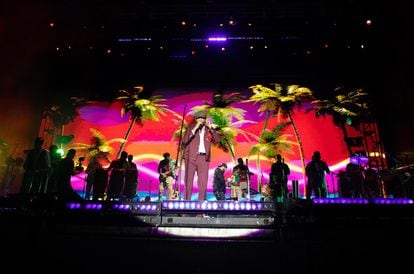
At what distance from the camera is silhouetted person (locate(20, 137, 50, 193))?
21.9 ft

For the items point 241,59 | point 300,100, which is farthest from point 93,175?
point 300,100

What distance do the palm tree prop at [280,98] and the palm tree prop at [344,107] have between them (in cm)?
56

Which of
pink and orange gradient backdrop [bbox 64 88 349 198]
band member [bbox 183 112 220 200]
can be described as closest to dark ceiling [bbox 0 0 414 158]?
pink and orange gradient backdrop [bbox 64 88 349 198]

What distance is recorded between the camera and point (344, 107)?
450 inches

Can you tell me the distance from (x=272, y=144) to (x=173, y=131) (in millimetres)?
3855

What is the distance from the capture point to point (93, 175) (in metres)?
10.3

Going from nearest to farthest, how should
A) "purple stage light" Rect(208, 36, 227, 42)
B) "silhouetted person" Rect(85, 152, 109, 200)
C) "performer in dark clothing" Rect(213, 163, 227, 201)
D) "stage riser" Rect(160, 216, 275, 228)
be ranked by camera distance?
"stage riser" Rect(160, 216, 275, 228) < "silhouetted person" Rect(85, 152, 109, 200) < "performer in dark clothing" Rect(213, 163, 227, 201) < "purple stage light" Rect(208, 36, 227, 42)

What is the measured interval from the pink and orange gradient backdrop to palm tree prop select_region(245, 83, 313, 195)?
259 millimetres

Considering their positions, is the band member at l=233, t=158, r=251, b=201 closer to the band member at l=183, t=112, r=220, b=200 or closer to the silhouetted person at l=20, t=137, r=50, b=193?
the band member at l=183, t=112, r=220, b=200

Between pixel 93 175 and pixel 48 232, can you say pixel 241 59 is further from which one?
pixel 48 232

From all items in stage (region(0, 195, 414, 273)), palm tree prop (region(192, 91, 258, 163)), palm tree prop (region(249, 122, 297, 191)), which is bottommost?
stage (region(0, 195, 414, 273))

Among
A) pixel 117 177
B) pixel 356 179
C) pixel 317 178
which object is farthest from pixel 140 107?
pixel 356 179

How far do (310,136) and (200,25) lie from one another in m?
5.77

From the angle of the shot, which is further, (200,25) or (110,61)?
(110,61)
